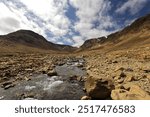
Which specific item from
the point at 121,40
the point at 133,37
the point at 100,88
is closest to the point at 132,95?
the point at 100,88

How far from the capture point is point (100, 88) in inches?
516

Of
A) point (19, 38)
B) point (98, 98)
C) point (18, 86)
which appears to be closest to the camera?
point (98, 98)

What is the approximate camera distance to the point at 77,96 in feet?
47.3

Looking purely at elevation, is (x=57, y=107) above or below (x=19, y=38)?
below

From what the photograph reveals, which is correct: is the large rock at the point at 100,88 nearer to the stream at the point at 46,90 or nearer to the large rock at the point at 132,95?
the large rock at the point at 132,95

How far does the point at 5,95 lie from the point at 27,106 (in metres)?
7.17

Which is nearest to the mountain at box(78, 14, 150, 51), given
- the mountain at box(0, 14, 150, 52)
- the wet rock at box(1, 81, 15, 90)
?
the mountain at box(0, 14, 150, 52)

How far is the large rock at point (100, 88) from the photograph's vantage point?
1298 cm

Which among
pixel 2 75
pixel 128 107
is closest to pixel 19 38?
pixel 2 75

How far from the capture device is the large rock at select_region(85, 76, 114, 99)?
42.6 feet

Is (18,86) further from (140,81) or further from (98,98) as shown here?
(140,81)

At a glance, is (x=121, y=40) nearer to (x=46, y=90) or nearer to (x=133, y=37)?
(x=133, y=37)

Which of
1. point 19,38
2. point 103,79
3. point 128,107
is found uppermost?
point 19,38

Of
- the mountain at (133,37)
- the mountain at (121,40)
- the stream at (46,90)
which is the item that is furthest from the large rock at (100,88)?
the mountain at (133,37)
